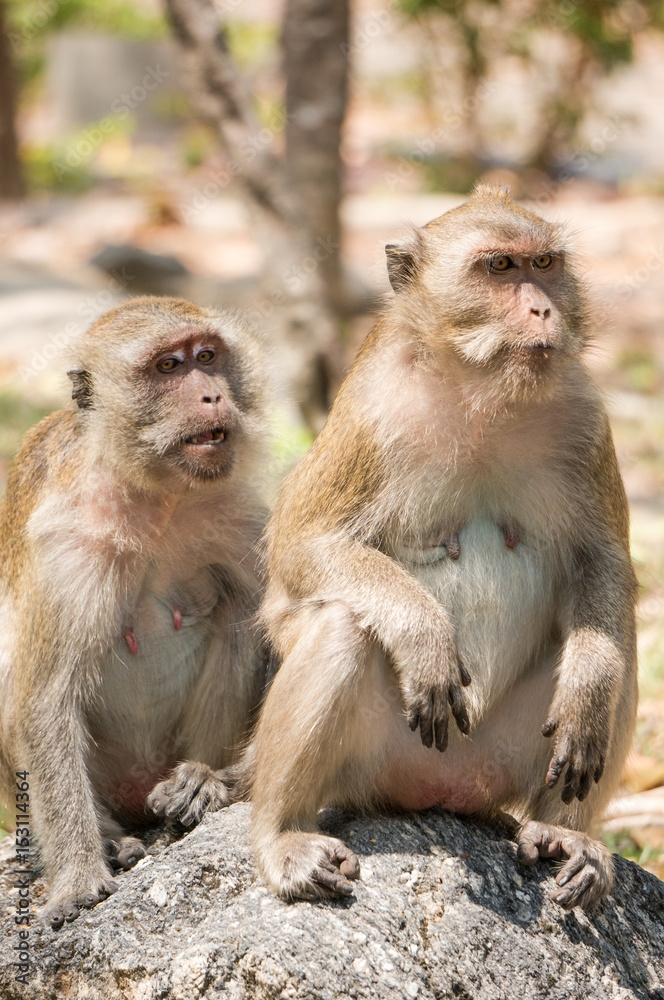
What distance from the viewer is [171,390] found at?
394cm

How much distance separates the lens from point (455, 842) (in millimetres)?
3547

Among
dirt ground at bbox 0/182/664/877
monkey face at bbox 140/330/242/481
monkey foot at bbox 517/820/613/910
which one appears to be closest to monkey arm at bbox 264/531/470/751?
monkey foot at bbox 517/820/613/910

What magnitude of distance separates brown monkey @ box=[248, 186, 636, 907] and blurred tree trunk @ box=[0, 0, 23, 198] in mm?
15302

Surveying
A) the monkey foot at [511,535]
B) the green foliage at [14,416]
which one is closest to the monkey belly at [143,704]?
the monkey foot at [511,535]

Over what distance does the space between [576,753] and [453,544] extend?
0.74 m

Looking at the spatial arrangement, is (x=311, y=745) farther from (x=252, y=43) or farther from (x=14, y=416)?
(x=252, y=43)

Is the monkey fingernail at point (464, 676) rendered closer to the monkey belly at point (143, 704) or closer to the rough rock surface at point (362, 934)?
the rough rock surface at point (362, 934)

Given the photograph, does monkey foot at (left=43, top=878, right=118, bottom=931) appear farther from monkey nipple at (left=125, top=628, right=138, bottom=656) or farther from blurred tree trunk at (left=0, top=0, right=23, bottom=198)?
blurred tree trunk at (left=0, top=0, right=23, bottom=198)

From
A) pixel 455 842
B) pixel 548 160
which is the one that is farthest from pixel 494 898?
pixel 548 160

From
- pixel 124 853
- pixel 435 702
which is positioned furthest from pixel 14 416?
pixel 435 702

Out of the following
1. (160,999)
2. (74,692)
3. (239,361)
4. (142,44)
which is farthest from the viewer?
(142,44)

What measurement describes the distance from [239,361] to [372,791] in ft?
5.34

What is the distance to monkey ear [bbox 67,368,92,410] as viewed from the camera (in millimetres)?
4133

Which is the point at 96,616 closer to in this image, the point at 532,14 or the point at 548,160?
the point at 532,14
